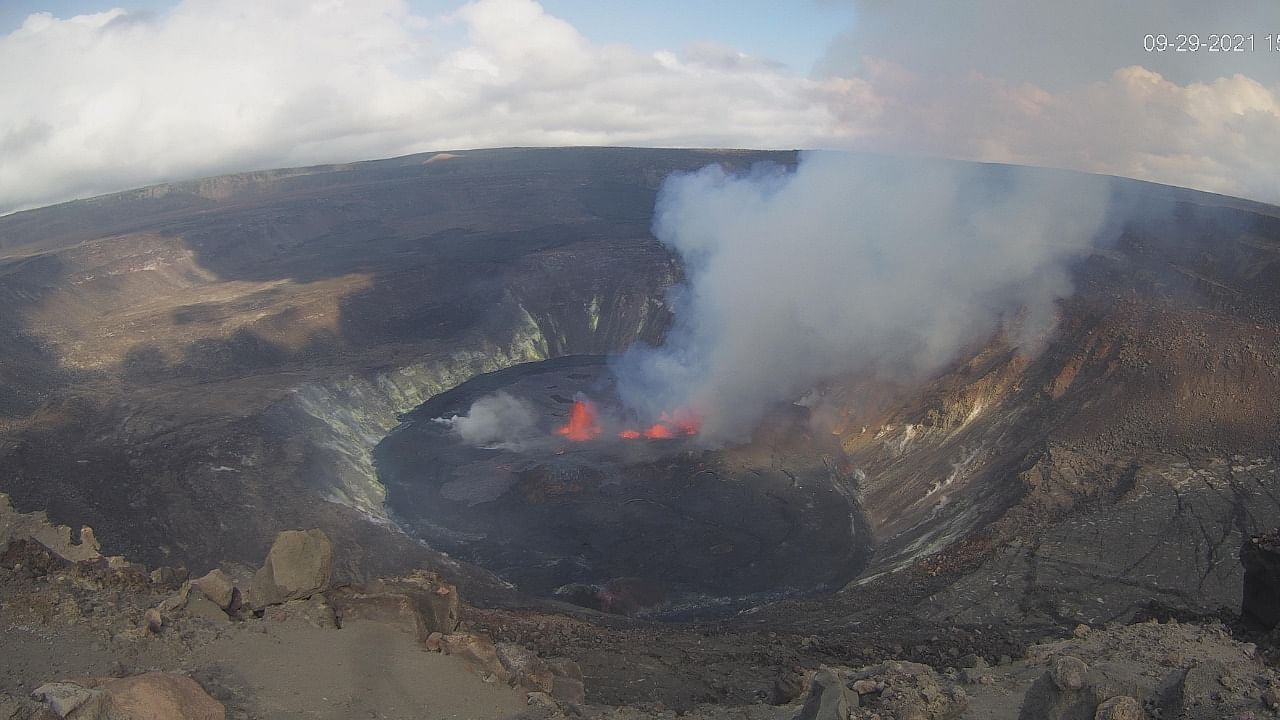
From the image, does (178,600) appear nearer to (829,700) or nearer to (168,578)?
(168,578)

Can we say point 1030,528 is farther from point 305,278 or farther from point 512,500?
point 305,278

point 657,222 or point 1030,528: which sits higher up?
point 657,222

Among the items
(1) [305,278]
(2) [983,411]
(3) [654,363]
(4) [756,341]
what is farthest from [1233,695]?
(1) [305,278]

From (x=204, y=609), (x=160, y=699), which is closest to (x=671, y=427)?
(x=204, y=609)

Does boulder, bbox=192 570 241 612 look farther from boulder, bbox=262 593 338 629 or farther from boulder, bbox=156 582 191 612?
boulder, bbox=262 593 338 629

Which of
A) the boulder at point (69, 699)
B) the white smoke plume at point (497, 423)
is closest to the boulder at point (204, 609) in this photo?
the boulder at point (69, 699)

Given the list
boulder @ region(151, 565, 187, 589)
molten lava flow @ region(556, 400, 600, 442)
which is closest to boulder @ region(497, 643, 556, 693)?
boulder @ region(151, 565, 187, 589)
